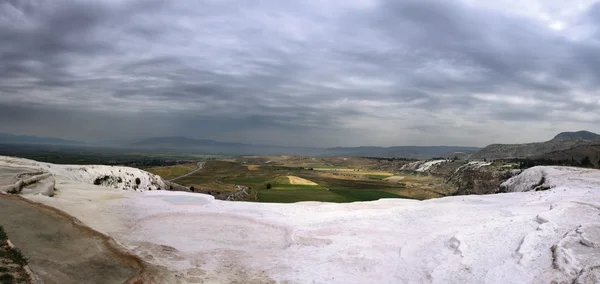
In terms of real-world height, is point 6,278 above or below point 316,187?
above

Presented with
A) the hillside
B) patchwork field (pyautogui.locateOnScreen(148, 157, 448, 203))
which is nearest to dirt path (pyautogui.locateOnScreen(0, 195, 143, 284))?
the hillside

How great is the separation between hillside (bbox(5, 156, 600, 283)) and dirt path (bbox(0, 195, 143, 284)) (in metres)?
1.03

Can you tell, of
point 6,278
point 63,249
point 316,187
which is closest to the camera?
point 6,278

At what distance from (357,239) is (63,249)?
12092mm

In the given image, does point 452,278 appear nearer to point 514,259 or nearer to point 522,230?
A: point 514,259

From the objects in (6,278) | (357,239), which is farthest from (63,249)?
(357,239)

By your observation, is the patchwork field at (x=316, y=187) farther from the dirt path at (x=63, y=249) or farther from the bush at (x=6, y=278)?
the bush at (x=6, y=278)

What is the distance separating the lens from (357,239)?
57.1ft

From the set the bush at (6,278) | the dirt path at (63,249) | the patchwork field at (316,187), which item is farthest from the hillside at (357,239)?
the patchwork field at (316,187)

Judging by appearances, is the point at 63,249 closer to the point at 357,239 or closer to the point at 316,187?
the point at 357,239

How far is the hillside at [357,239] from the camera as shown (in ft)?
42.0

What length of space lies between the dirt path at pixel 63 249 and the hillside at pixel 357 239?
103 cm

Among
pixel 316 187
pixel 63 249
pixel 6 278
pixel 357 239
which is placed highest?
pixel 6 278

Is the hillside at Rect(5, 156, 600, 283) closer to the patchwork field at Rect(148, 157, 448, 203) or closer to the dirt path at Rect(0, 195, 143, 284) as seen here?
the dirt path at Rect(0, 195, 143, 284)
